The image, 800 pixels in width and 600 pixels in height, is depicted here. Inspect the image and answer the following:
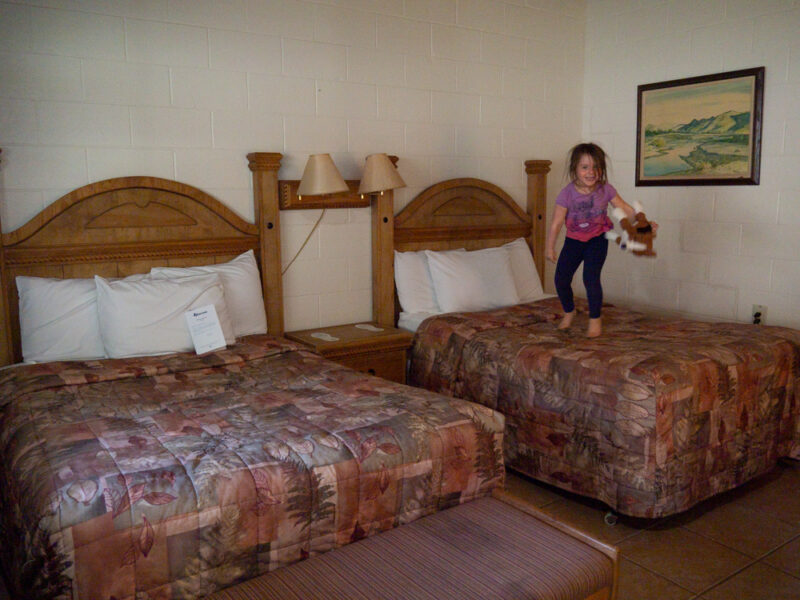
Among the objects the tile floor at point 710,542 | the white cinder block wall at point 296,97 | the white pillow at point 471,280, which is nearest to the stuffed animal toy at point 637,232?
the white pillow at point 471,280

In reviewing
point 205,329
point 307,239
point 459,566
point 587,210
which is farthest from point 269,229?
point 459,566

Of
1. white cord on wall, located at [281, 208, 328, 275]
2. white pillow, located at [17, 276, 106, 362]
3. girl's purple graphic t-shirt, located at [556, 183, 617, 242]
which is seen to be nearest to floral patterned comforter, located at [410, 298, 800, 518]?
girl's purple graphic t-shirt, located at [556, 183, 617, 242]

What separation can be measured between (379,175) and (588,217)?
3.47 feet

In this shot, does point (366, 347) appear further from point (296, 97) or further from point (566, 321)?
point (296, 97)

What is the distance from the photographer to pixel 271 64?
345 cm

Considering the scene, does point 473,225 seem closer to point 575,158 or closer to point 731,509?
point 575,158

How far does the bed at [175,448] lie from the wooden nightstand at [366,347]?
0.97ft

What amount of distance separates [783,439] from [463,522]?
1.90 m

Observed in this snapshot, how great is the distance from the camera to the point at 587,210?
10.9 ft

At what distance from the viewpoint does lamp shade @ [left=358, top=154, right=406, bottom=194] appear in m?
3.54

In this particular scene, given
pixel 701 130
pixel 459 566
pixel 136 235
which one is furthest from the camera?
pixel 701 130

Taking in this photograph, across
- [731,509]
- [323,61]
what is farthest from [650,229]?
[323,61]

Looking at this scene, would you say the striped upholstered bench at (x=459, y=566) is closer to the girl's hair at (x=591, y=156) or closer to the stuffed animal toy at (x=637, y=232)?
the stuffed animal toy at (x=637, y=232)

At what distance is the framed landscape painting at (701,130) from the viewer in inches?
149
